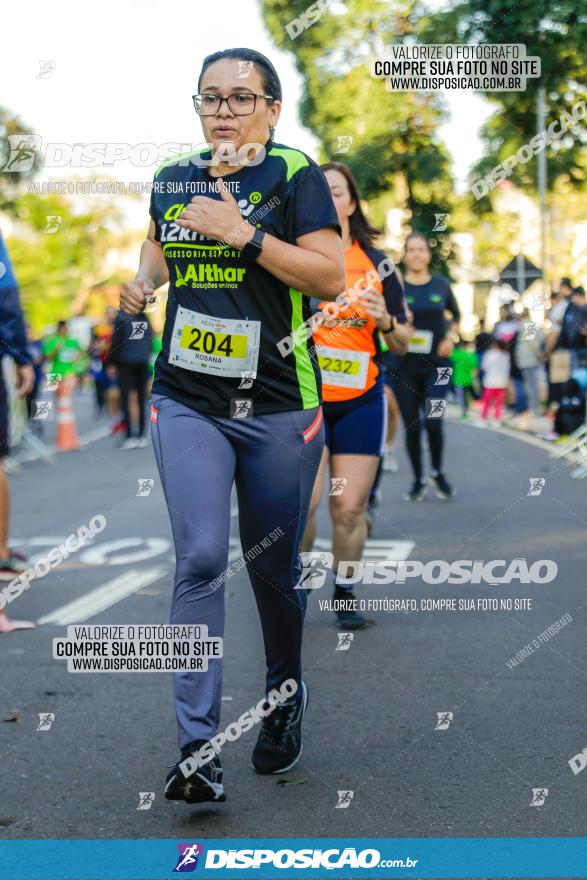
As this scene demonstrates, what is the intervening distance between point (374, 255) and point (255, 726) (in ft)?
8.06

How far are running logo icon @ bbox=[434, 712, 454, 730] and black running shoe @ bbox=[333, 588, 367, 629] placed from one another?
147cm

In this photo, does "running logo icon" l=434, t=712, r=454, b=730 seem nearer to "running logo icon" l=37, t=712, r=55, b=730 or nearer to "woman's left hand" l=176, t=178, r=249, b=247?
"running logo icon" l=37, t=712, r=55, b=730

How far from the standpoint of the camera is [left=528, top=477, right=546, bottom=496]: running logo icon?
10.8 metres

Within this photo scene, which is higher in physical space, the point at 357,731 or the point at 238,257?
the point at 238,257

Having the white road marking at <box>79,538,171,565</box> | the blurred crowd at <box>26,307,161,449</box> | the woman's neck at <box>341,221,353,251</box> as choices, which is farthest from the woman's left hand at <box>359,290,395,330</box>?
the blurred crowd at <box>26,307,161,449</box>

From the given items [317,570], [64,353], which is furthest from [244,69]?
[64,353]

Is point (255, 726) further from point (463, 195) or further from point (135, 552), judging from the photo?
point (463, 195)

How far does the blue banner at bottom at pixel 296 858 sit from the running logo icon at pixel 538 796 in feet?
0.89

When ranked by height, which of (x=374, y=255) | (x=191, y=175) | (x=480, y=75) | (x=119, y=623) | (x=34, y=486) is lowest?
(x=34, y=486)

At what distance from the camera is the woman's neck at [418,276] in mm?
9945

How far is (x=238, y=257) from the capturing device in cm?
352

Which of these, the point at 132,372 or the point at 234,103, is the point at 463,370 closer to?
the point at 132,372

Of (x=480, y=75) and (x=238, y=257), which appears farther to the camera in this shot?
(x=480, y=75)

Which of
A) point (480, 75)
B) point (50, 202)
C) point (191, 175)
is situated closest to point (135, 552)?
point (480, 75)
